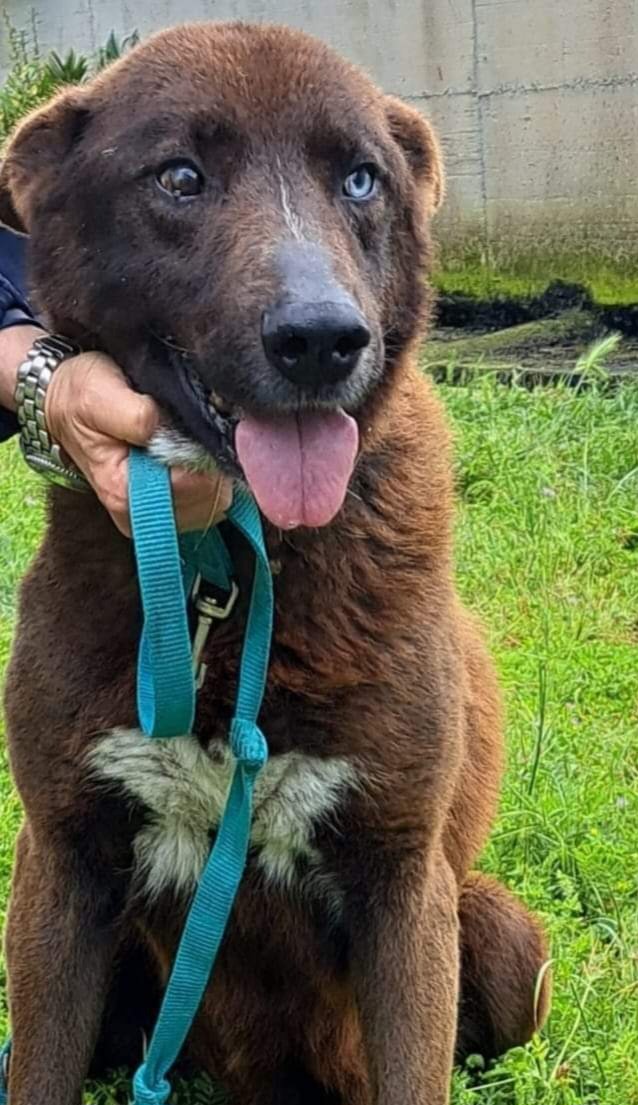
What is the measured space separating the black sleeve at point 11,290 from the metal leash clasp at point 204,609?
20.2 inches

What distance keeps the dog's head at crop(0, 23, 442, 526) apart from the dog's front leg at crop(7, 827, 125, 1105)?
69 cm

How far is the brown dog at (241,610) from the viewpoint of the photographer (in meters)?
2.21

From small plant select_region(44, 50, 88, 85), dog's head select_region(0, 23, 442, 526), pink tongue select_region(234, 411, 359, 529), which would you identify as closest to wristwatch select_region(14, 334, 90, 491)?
dog's head select_region(0, 23, 442, 526)

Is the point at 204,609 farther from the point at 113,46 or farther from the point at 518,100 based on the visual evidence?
the point at 113,46

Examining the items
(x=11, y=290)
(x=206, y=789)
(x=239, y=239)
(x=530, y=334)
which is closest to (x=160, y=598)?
(x=206, y=789)

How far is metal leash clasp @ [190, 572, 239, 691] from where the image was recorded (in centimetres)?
233

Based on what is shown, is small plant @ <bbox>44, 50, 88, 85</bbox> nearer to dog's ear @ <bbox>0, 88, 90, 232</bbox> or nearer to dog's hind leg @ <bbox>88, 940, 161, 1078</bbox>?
dog's ear @ <bbox>0, 88, 90, 232</bbox>

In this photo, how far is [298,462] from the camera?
210cm

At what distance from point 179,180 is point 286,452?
0.41 m

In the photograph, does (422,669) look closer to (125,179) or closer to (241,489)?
(241,489)

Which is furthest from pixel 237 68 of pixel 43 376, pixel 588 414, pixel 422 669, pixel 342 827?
pixel 588 414

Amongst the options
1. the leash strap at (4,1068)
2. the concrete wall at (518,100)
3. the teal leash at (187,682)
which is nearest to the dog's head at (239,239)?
the teal leash at (187,682)

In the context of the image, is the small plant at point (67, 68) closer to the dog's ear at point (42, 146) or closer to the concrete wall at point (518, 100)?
the concrete wall at point (518, 100)

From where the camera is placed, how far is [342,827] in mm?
2381
